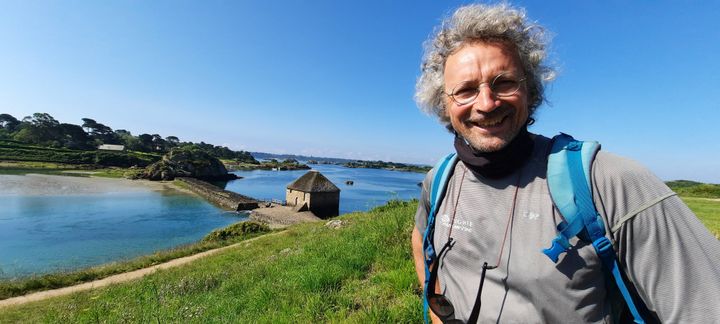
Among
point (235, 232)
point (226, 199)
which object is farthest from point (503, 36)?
point (226, 199)

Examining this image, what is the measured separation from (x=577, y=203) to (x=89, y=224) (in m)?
39.7

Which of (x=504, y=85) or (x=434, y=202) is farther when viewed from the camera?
(x=434, y=202)

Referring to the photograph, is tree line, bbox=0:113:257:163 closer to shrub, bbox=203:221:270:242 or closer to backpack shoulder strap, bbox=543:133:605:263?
shrub, bbox=203:221:270:242

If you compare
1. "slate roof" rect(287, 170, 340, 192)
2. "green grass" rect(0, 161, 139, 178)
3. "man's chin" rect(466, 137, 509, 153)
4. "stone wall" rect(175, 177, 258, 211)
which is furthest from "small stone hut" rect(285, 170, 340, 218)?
"green grass" rect(0, 161, 139, 178)

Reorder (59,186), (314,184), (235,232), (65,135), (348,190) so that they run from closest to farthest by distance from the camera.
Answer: (235,232) < (314,184) < (59,186) < (348,190) < (65,135)

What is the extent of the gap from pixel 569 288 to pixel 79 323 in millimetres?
7121

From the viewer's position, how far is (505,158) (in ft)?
4.83

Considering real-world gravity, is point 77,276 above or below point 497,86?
below

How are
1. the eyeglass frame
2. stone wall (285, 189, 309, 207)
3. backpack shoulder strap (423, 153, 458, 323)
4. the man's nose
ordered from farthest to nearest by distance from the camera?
1. stone wall (285, 189, 309, 207)
2. backpack shoulder strap (423, 153, 458, 323)
3. the man's nose
4. the eyeglass frame

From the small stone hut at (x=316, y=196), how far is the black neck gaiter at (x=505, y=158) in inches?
1408

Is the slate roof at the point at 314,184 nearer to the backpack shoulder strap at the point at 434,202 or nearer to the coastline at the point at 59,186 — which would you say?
the coastline at the point at 59,186

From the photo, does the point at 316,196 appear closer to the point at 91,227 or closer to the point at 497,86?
the point at 91,227

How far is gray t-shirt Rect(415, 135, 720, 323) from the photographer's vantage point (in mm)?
1007

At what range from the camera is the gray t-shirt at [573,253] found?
3.30ft
